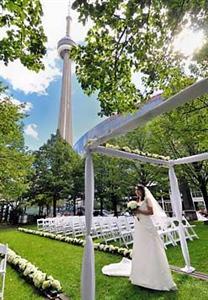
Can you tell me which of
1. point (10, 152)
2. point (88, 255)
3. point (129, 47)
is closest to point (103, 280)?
point (88, 255)

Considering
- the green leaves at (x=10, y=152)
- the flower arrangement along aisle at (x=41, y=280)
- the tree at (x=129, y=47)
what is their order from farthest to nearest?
the green leaves at (x=10, y=152) → the flower arrangement along aisle at (x=41, y=280) → the tree at (x=129, y=47)

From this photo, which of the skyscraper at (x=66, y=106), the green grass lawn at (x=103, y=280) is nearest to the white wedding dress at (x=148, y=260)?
the green grass lawn at (x=103, y=280)

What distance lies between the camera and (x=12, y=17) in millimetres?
3955

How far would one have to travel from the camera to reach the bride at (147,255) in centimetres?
514

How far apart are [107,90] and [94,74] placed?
0.44 metres

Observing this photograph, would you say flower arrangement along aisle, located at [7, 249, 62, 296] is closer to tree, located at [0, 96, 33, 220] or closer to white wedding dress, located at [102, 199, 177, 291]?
white wedding dress, located at [102, 199, 177, 291]

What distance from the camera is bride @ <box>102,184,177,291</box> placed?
5.14 metres

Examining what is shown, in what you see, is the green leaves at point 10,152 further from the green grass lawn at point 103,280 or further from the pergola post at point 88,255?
the pergola post at point 88,255

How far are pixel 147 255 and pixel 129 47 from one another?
14.2 feet

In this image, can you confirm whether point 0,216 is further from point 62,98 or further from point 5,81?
point 62,98

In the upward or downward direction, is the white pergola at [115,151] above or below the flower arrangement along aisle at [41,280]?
above

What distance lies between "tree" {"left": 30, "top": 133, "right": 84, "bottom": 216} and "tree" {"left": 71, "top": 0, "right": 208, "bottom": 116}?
78.2 ft

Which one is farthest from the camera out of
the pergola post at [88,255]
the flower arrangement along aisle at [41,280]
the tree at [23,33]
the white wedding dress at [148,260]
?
the flower arrangement along aisle at [41,280]

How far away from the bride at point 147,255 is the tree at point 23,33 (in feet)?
12.1
